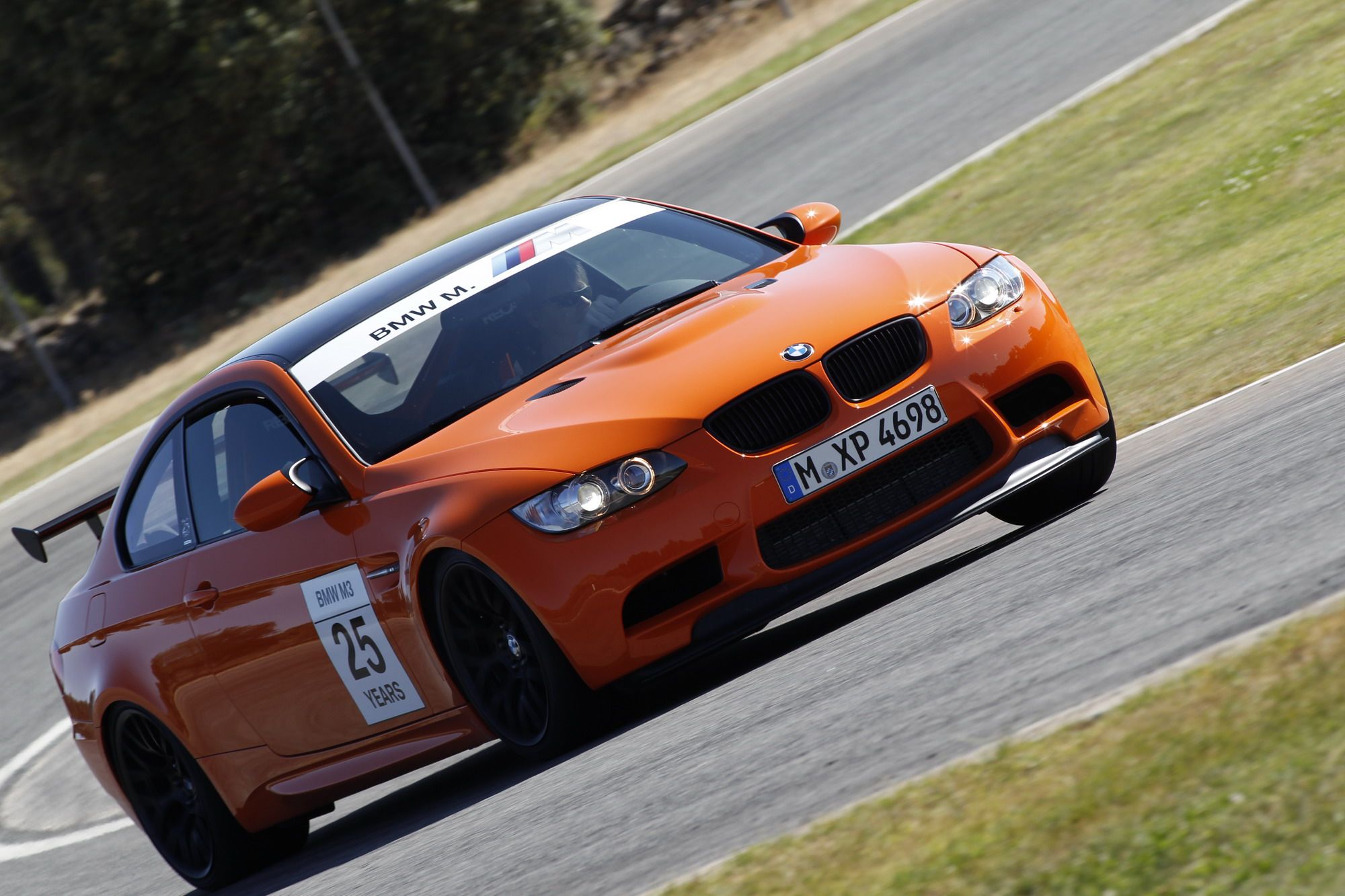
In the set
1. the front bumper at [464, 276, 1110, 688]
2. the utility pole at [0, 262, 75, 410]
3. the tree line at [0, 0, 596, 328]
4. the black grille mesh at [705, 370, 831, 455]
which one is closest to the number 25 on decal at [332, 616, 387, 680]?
the front bumper at [464, 276, 1110, 688]

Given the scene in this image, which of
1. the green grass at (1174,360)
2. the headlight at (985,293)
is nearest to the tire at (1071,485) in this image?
the headlight at (985,293)

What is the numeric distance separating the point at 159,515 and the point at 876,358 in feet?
9.56

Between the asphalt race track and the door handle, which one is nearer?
the asphalt race track

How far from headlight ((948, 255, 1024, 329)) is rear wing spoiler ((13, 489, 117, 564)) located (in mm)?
3398

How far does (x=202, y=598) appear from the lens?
6398 millimetres

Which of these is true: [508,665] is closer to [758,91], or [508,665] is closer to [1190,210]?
[1190,210]

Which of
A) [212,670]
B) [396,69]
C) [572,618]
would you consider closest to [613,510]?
[572,618]

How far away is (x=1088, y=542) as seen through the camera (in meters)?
5.41

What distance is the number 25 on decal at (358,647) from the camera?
579 cm

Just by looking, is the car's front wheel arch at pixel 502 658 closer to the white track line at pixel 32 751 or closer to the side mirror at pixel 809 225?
the side mirror at pixel 809 225

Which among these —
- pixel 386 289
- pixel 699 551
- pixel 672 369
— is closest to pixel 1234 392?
pixel 672 369

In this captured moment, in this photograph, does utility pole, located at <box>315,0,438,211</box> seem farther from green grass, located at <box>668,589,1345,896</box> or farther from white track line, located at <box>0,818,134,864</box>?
green grass, located at <box>668,589,1345,896</box>

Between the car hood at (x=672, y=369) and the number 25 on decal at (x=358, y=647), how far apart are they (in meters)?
0.49

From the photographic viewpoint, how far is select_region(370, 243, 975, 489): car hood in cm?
528
